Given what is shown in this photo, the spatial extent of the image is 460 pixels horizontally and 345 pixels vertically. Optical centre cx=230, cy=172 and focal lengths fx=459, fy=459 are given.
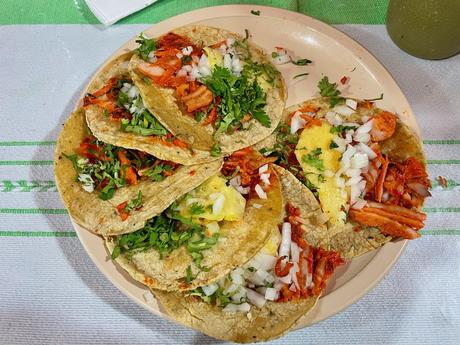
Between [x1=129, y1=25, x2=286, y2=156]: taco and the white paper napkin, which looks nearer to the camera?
[x1=129, y1=25, x2=286, y2=156]: taco

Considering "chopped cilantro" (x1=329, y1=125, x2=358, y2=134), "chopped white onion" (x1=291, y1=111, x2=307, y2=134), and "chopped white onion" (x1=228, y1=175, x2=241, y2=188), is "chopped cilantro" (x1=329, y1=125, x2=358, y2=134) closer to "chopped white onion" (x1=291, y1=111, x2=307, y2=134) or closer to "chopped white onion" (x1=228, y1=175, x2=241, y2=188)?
"chopped white onion" (x1=291, y1=111, x2=307, y2=134)

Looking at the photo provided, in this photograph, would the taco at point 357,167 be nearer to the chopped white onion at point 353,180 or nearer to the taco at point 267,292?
the chopped white onion at point 353,180

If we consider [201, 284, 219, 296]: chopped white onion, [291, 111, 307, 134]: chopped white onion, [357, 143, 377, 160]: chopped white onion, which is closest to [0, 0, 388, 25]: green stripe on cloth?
[291, 111, 307, 134]: chopped white onion

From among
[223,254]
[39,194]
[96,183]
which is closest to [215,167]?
[223,254]

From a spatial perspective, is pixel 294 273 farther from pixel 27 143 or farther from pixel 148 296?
pixel 27 143

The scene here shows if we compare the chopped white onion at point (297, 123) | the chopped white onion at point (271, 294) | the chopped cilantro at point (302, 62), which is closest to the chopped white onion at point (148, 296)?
the chopped white onion at point (271, 294)

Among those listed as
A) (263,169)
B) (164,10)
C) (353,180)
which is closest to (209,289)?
(263,169)
